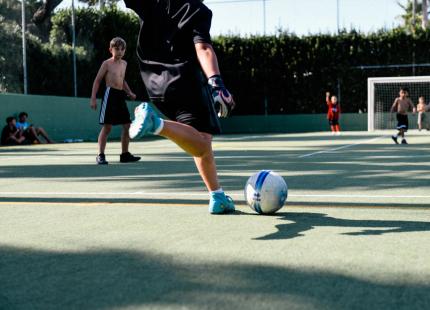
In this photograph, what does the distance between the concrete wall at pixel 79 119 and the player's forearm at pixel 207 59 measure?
1683 centimetres

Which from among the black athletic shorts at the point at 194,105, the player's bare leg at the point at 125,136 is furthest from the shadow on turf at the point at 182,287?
the player's bare leg at the point at 125,136

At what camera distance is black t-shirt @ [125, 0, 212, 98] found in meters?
4.76

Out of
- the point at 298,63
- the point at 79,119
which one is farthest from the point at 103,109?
the point at 298,63

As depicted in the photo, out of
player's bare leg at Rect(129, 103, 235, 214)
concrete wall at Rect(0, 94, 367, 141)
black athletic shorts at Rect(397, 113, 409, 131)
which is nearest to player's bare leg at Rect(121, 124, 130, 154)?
player's bare leg at Rect(129, 103, 235, 214)

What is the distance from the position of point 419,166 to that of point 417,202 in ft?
13.0

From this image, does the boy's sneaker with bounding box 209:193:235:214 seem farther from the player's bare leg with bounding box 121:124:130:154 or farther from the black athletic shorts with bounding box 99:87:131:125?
the player's bare leg with bounding box 121:124:130:154

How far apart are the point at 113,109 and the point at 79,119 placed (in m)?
15.0

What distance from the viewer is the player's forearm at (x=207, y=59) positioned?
459cm

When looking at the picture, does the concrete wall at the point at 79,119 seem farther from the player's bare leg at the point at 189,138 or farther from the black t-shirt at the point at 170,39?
the player's bare leg at the point at 189,138

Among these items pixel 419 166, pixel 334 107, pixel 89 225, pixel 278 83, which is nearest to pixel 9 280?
pixel 89 225

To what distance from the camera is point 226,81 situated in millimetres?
34844

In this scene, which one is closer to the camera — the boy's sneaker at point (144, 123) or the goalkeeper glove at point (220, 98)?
the boy's sneaker at point (144, 123)

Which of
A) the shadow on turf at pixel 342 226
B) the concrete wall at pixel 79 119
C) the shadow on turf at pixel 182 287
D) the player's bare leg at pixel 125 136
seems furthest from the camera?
the concrete wall at pixel 79 119

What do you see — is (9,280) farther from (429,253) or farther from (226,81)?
(226,81)
